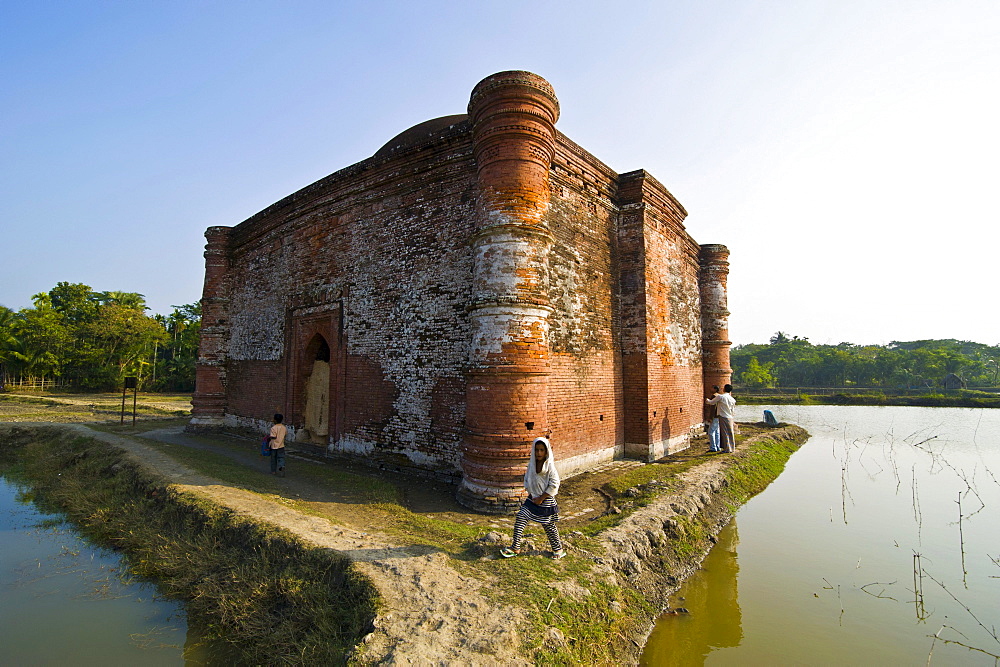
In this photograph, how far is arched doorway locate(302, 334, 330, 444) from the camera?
9.83 metres

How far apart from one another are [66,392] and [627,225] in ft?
130

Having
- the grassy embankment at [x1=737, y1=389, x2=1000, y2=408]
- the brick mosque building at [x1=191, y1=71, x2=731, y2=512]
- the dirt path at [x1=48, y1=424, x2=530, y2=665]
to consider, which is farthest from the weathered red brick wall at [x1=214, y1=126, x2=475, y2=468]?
the grassy embankment at [x1=737, y1=389, x2=1000, y2=408]

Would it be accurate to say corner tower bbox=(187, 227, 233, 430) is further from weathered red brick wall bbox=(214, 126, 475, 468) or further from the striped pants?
the striped pants

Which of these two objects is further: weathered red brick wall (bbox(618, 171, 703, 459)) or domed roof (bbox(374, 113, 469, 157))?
domed roof (bbox(374, 113, 469, 157))

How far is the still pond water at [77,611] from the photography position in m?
3.78

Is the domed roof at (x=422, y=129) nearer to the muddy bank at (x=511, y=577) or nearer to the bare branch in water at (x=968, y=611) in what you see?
the muddy bank at (x=511, y=577)

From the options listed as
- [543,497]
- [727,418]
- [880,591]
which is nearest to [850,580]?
[880,591]

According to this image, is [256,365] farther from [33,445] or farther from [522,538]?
[522,538]

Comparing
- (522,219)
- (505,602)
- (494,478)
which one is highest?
(522,219)

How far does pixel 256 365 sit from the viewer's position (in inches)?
450

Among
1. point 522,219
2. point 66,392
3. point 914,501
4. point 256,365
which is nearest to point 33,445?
point 256,365

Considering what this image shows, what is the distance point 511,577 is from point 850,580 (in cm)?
404

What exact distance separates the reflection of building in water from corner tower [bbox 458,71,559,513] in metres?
2.15

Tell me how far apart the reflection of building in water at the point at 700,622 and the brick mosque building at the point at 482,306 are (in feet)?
7.20
